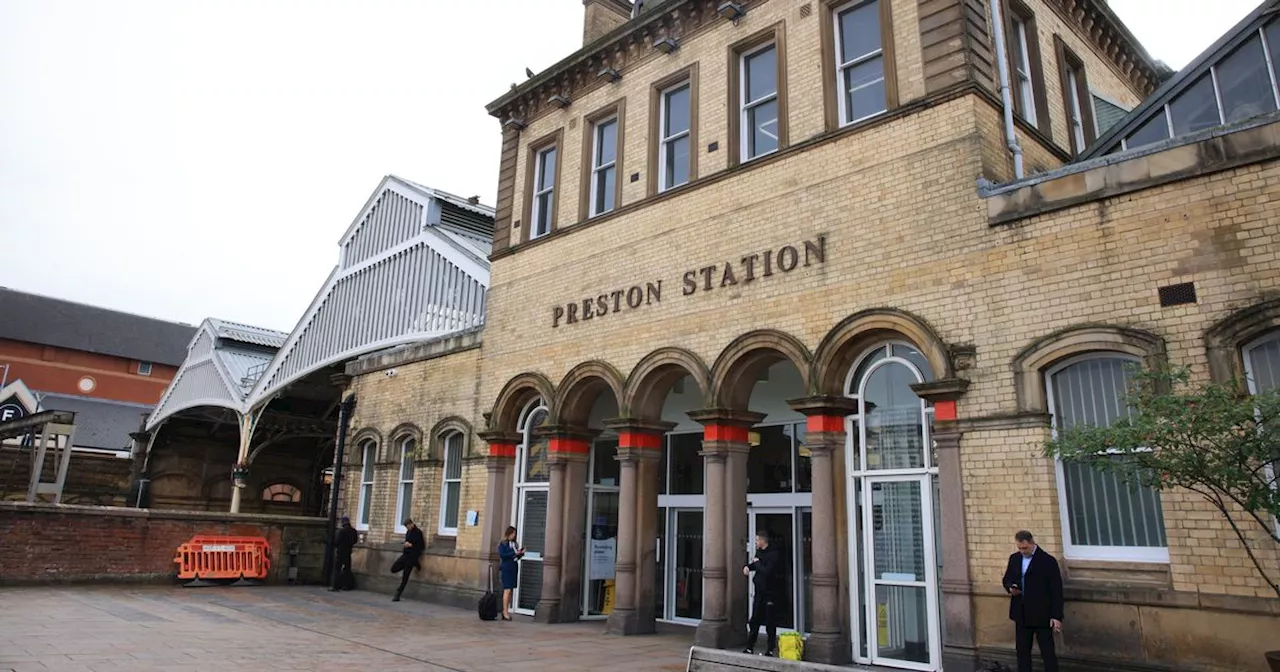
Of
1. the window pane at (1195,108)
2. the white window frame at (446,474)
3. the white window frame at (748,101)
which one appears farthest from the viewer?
the white window frame at (446,474)

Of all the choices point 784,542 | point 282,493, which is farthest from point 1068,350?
point 282,493

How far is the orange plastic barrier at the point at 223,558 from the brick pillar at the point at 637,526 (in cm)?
1099

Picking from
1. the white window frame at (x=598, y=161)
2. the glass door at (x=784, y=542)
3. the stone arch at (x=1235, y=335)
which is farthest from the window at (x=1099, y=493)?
the white window frame at (x=598, y=161)

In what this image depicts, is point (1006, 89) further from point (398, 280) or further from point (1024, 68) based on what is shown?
point (398, 280)

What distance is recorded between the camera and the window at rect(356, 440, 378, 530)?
19.1 metres

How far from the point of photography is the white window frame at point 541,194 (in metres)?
16.0

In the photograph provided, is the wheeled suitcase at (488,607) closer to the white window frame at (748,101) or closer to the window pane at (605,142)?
the window pane at (605,142)

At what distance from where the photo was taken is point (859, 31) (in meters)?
11.8

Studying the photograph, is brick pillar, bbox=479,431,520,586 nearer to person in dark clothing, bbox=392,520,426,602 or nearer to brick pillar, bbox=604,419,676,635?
person in dark clothing, bbox=392,520,426,602

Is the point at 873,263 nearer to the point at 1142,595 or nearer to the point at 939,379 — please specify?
the point at 939,379

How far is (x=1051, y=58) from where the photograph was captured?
12719mm

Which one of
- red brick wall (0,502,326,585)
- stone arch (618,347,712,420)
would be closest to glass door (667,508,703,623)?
stone arch (618,347,712,420)

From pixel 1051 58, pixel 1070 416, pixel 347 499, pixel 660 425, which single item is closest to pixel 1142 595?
pixel 1070 416

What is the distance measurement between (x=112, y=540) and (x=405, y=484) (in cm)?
625
